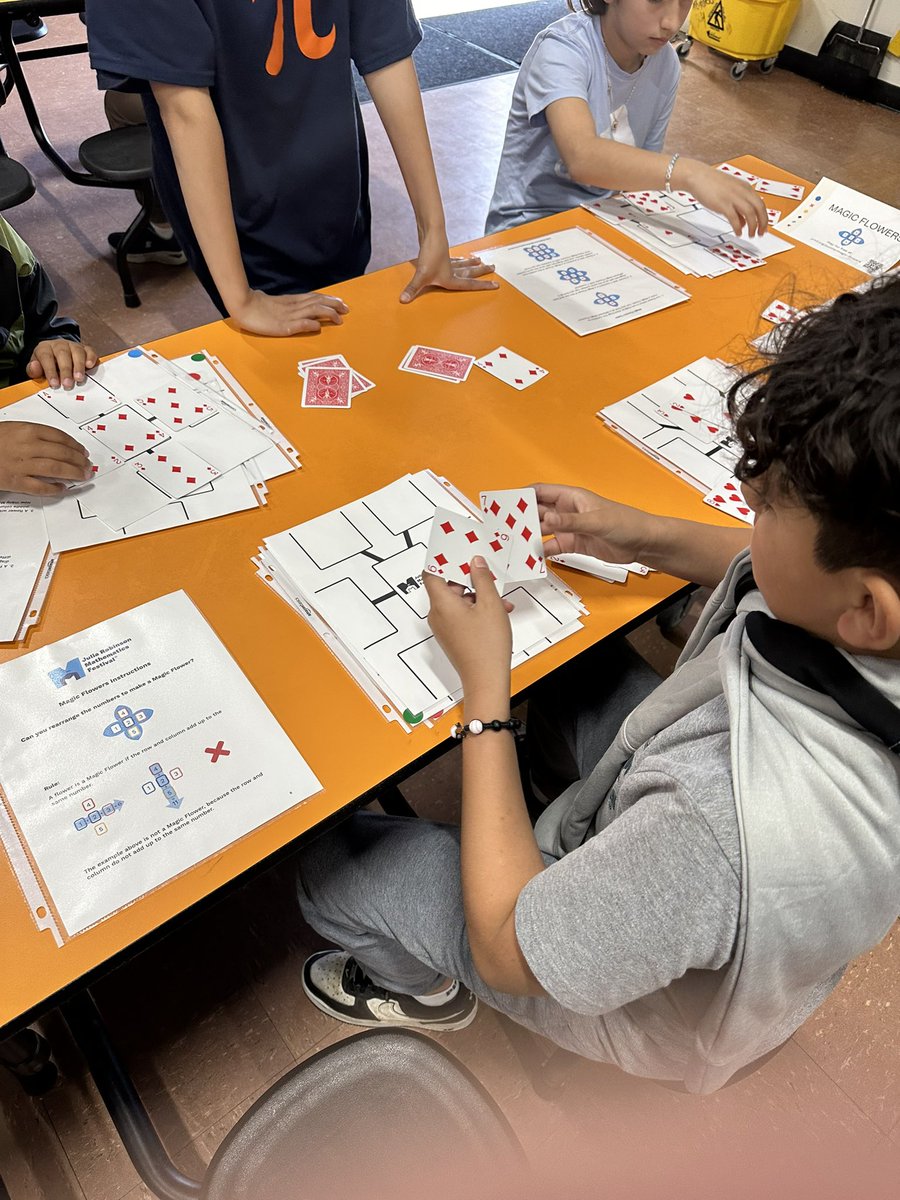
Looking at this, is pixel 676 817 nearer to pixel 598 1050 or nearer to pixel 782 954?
pixel 782 954

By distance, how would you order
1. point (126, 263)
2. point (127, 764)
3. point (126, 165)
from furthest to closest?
point (126, 263) → point (126, 165) → point (127, 764)

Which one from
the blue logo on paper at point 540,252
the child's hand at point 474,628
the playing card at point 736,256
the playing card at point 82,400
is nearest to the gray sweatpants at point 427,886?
the child's hand at point 474,628

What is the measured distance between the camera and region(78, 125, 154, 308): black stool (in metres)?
2.67

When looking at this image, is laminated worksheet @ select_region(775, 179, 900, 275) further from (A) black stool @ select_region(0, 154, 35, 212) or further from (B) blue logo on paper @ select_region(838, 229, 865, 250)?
(A) black stool @ select_region(0, 154, 35, 212)

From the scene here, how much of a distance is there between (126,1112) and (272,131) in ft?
5.37

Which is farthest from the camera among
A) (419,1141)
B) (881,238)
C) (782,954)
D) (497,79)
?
(497,79)

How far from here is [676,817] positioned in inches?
26.0

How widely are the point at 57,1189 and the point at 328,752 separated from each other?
996 millimetres

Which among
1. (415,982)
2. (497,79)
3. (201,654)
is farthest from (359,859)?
(497,79)

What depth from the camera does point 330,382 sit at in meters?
1.36

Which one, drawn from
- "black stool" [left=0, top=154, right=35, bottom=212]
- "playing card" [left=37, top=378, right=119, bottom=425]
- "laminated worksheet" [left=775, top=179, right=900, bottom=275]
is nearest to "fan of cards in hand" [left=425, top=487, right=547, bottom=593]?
"playing card" [left=37, top=378, right=119, bottom=425]

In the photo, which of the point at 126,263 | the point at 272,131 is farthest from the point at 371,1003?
→ the point at 126,263

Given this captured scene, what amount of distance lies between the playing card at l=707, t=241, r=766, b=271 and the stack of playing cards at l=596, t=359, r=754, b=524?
0.45m

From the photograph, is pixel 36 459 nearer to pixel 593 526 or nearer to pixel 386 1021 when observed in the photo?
pixel 593 526
